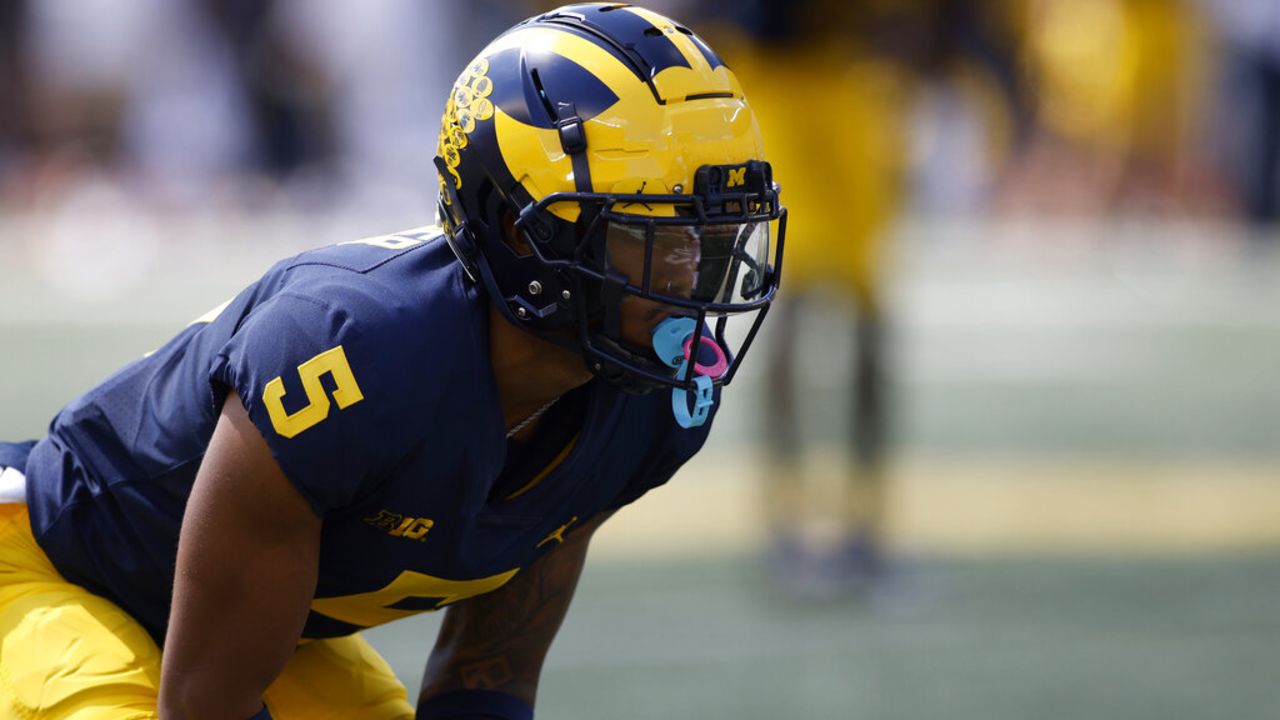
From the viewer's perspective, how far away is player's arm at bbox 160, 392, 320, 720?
2010 millimetres

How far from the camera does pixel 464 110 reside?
2.26m

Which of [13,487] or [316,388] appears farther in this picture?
[13,487]

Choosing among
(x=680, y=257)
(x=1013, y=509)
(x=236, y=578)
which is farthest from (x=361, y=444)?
(x=1013, y=509)

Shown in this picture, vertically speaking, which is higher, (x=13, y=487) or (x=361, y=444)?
(x=361, y=444)

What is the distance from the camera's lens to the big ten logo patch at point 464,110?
7.36ft

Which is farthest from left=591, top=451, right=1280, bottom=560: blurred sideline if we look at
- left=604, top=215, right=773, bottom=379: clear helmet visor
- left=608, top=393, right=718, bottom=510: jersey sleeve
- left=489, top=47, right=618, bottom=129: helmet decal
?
left=489, top=47, right=618, bottom=129: helmet decal

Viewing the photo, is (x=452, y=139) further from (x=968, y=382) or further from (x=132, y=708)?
(x=968, y=382)

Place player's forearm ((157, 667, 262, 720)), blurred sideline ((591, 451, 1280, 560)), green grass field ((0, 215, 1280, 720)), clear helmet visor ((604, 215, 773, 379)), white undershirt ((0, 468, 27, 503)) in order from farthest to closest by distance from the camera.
Answer: blurred sideline ((591, 451, 1280, 560)) → green grass field ((0, 215, 1280, 720)) → white undershirt ((0, 468, 27, 503)) → clear helmet visor ((604, 215, 773, 379)) → player's forearm ((157, 667, 262, 720))

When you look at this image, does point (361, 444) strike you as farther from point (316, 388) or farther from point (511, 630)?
point (511, 630)

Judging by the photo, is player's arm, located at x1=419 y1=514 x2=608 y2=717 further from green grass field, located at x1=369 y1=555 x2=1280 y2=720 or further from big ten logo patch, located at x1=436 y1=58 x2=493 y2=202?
green grass field, located at x1=369 y1=555 x2=1280 y2=720

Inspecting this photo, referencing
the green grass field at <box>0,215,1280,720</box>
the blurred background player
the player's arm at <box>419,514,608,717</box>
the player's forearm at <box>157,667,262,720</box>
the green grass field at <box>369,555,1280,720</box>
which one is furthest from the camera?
the blurred background player

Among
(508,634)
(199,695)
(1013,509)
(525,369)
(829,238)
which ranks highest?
(525,369)

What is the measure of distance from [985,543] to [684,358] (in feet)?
12.1

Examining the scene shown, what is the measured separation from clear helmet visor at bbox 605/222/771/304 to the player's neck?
0.49ft
